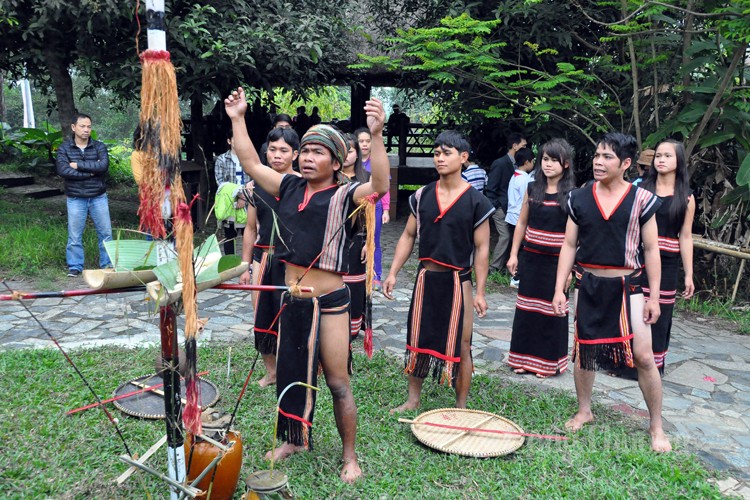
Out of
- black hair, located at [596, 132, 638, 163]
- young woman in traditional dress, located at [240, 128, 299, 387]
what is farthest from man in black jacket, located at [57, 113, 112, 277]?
black hair, located at [596, 132, 638, 163]

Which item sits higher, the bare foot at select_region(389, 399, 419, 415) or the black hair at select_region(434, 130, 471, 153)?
the black hair at select_region(434, 130, 471, 153)

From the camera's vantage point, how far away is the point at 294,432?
11.9 ft

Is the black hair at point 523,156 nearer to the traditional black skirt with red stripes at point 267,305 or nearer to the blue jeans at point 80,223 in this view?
the traditional black skirt with red stripes at point 267,305

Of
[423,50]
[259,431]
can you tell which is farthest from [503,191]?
[259,431]

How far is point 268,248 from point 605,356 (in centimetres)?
234

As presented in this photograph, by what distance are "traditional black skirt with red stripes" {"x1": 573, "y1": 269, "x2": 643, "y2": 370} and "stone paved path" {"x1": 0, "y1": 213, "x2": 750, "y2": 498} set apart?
2.67ft

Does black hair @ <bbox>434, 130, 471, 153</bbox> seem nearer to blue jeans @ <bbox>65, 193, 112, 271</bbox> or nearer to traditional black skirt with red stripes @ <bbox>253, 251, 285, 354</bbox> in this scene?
traditional black skirt with red stripes @ <bbox>253, 251, 285, 354</bbox>

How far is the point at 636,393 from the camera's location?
511 cm

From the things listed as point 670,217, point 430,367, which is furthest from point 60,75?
point 670,217

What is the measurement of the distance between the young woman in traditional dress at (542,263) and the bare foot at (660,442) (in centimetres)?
124

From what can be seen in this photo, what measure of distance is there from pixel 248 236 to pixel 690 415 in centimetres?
347

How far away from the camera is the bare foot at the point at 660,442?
4.05m

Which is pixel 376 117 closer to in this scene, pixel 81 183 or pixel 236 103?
pixel 236 103

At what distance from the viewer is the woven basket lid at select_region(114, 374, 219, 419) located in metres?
4.26
